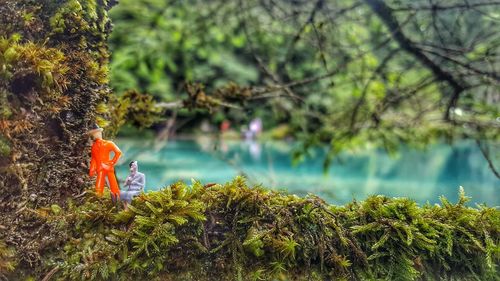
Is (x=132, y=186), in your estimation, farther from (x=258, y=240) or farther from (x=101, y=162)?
(x=258, y=240)

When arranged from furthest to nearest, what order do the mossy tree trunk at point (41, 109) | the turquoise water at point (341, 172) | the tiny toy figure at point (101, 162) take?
the turquoise water at point (341, 172) < the tiny toy figure at point (101, 162) < the mossy tree trunk at point (41, 109)

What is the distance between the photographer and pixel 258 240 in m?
1.40

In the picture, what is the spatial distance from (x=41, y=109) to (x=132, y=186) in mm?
359

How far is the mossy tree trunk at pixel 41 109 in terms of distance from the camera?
1.39 m

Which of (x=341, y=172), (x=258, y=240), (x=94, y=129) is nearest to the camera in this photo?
(x=258, y=240)

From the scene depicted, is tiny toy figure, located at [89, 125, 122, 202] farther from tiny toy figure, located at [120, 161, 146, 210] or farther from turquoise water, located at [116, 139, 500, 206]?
turquoise water, located at [116, 139, 500, 206]

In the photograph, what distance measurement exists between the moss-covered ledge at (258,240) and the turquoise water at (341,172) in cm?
224

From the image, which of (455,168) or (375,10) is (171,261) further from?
(455,168)

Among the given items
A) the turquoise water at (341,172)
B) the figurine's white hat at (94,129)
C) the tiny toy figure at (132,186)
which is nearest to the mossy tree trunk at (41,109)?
the figurine's white hat at (94,129)

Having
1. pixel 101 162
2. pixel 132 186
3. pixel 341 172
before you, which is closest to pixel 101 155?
pixel 101 162

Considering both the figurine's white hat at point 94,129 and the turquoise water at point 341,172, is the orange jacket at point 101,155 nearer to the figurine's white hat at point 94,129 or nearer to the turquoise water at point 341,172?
the figurine's white hat at point 94,129

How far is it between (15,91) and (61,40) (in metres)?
0.22

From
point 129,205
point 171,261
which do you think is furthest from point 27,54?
point 171,261

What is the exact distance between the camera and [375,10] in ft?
10.1
